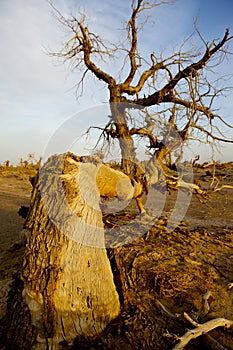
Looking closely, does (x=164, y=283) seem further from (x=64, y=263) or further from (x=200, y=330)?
(x=64, y=263)

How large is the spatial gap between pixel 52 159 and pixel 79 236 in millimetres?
823

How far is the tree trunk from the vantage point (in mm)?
2242

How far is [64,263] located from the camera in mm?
2373

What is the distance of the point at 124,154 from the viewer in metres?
5.13

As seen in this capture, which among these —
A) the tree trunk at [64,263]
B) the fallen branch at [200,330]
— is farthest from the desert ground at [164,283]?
the tree trunk at [64,263]

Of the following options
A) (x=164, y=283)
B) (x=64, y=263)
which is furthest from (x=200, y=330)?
(x=64, y=263)

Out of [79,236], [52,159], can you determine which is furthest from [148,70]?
[79,236]

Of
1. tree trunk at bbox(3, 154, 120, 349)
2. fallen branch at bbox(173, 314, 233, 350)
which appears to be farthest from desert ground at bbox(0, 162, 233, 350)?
tree trunk at bbox(3, 154, 120, 349)

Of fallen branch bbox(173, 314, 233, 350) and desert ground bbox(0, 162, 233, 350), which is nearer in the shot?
fallen branch bbox(173, 314, 233, 350)

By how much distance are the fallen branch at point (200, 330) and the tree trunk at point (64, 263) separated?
0.76m

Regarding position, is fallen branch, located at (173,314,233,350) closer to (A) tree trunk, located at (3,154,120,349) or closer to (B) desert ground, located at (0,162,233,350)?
(B) desert ground, located at (0,162,233,350)

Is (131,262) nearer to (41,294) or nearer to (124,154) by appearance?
(41,294)

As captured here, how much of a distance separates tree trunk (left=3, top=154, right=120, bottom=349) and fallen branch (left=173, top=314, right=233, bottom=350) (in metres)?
0.76

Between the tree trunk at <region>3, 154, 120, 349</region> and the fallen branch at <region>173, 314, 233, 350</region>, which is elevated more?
the tree trunk at <region>3, 154, 120, 349</region>
